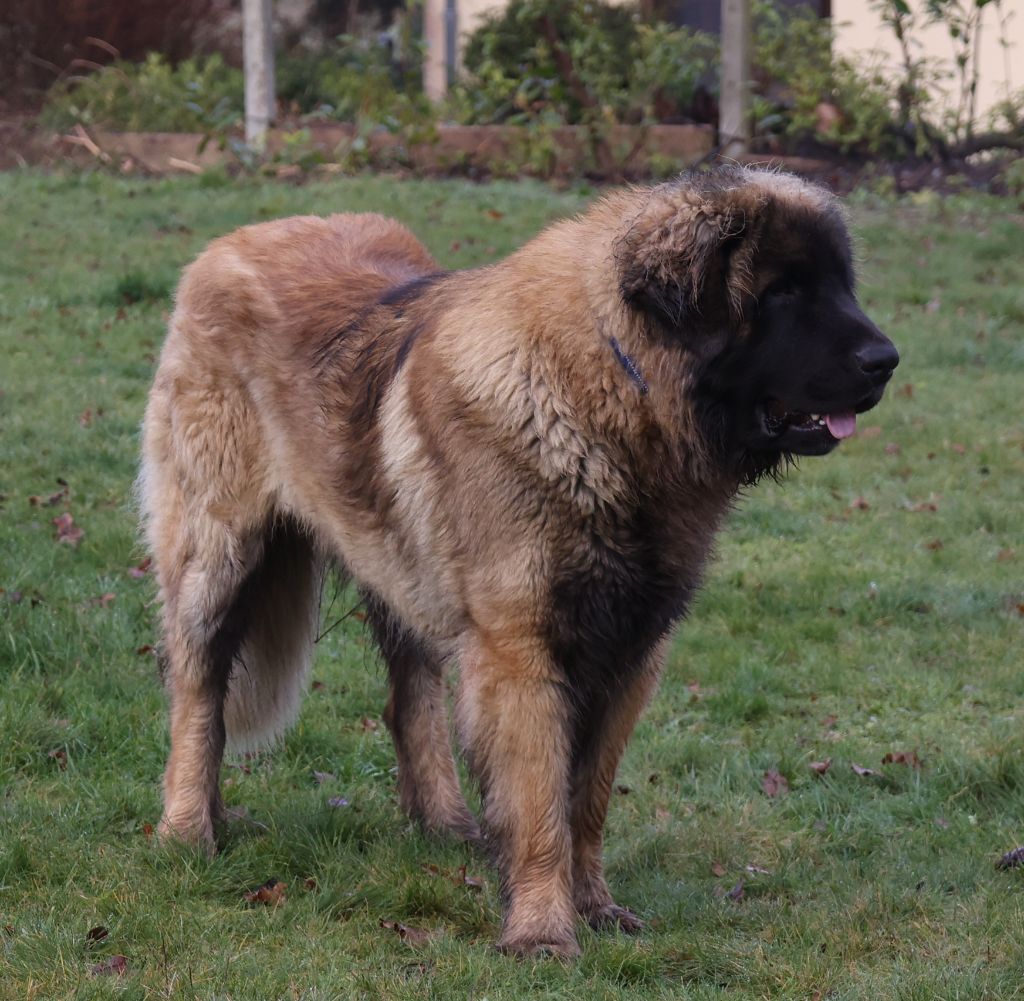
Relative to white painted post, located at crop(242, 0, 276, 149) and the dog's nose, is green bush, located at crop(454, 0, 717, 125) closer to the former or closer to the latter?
white painted post, located at crop(242, 0, 276, 149)

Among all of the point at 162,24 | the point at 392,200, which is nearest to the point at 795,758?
the point at 392,200

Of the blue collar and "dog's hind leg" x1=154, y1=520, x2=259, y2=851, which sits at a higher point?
the blue collar

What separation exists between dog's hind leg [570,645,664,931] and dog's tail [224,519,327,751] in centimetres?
113

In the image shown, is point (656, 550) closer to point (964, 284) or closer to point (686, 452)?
point (686, 452)

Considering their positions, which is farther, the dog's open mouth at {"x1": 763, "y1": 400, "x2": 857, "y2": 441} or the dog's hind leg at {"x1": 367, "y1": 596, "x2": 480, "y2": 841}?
the dog's hind leg at {"x1": 367, "y1": 596, "x2": 480, "y2": 841}

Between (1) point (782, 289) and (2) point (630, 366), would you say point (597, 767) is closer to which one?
(2) point (630, 366)

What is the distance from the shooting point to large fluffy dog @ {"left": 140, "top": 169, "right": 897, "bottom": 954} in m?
3.42

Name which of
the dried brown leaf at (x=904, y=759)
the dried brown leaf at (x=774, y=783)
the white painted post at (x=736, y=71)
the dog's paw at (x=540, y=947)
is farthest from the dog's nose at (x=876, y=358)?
the white painted post at (x=736, y=71)

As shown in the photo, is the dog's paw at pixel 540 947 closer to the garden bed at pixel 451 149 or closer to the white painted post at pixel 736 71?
the white painted post at pixel 736 71

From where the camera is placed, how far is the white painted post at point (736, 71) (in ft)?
45.6

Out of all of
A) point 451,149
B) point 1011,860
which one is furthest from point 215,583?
point 451,149

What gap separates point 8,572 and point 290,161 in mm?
9330

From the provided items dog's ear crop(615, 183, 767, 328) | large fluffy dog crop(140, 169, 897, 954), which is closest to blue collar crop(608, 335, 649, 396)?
large fluffy dog crop(140, 169, 897, 954)

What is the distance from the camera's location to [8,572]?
5750mm
